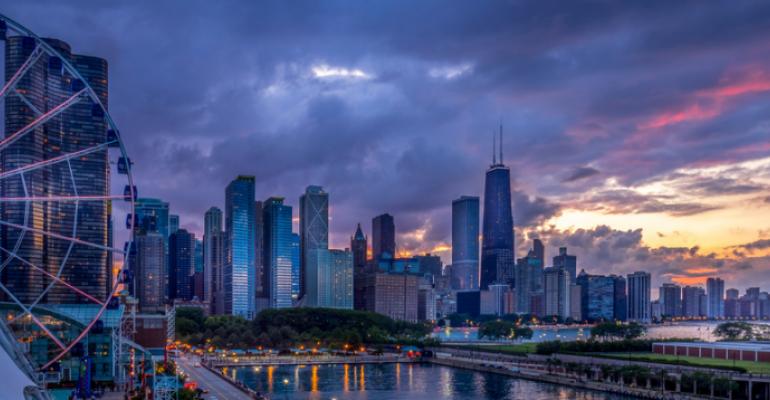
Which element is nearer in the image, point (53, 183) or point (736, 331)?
point (53, 183)

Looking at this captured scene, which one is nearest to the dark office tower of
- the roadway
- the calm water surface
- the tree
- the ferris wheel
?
the ferris wheel

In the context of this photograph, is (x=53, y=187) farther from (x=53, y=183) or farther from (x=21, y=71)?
(x=21, y=71)

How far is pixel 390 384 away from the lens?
92.5m

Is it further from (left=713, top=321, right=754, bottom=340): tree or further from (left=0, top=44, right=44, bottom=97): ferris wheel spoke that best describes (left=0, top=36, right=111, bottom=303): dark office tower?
(left=713, top=321, right=754, bottom=340): tree

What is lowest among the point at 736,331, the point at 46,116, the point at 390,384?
the point at 736,331

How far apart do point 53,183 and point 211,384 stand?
8206cm

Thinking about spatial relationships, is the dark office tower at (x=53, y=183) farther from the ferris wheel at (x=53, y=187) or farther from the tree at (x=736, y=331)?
the tree at (x=736, y=331)

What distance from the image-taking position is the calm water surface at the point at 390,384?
264 feet

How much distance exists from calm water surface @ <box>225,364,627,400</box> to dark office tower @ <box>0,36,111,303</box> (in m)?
43.8

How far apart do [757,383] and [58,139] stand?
133 metres

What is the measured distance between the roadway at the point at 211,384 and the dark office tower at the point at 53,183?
3537 cm

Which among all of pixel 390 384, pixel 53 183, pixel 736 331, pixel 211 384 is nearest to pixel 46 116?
pixel 211 384

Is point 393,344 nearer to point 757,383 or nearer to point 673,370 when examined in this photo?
point 673,370

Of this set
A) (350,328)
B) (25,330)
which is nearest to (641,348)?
(350,328)
